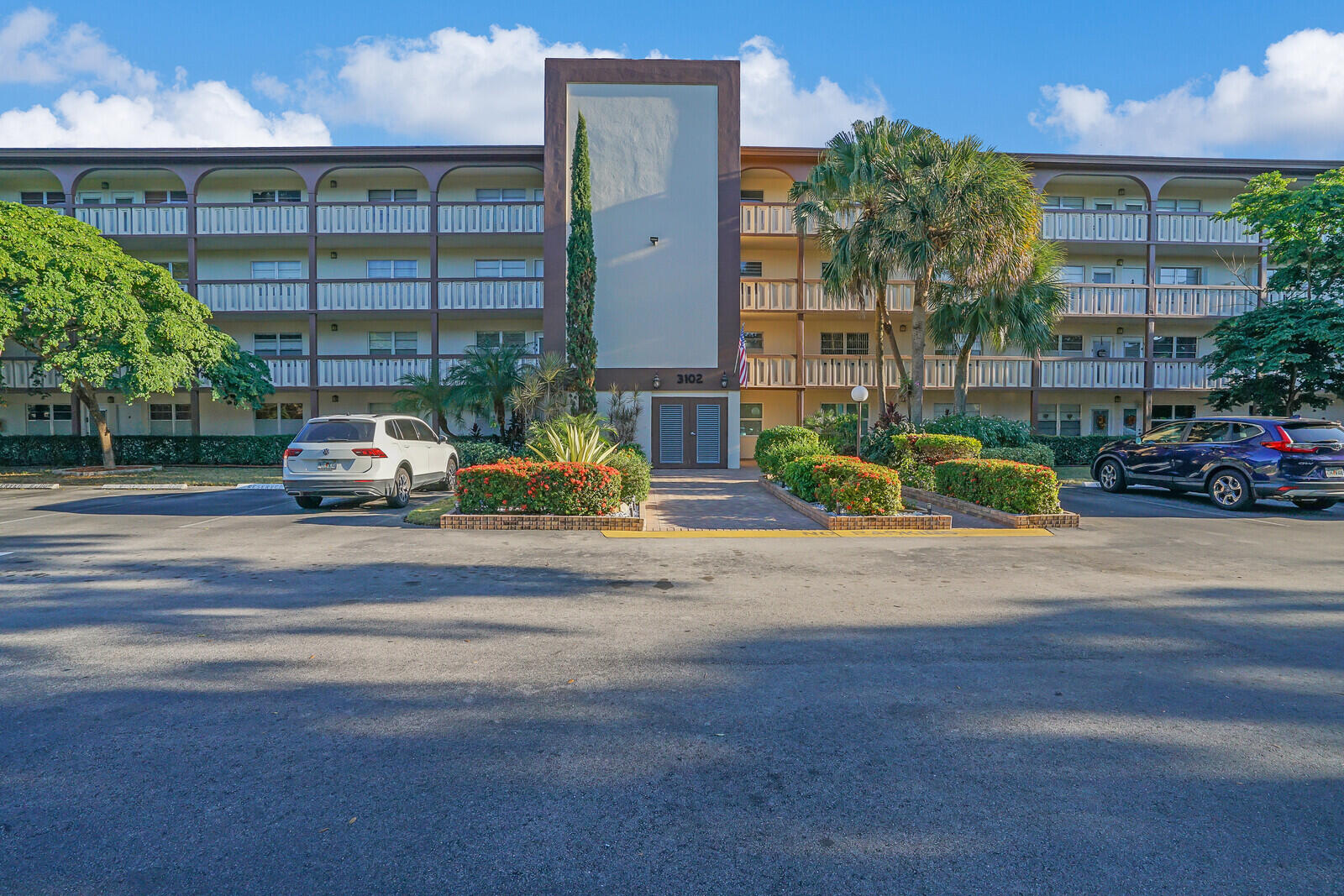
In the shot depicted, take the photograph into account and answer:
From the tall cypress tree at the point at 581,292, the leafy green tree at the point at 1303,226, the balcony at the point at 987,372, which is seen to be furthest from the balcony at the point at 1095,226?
the tall cypress tree at the point at 581,292

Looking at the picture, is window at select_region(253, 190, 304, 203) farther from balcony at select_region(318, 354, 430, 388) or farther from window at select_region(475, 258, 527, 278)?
window at select_region(475, 258, 527, 278)

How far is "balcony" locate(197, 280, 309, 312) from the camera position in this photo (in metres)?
25.1

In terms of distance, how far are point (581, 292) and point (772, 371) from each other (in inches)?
287

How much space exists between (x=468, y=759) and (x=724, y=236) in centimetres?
2149

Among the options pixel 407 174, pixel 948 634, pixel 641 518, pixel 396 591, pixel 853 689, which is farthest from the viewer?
pixel 407 174

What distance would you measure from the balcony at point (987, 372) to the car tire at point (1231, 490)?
39.4ft

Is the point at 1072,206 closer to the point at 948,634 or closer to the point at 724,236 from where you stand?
the point at 724,236

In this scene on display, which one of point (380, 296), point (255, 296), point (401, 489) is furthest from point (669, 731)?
point (255, 296)

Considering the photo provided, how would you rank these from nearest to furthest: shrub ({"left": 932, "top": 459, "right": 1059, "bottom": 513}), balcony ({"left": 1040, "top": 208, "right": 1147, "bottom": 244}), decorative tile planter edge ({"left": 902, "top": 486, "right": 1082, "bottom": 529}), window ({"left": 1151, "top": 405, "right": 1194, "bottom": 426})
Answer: decorative tile planter edge ({"left": 902, "top": 486, "right": 1082, "bottom": 529}) < shrub ({"left": 932, "top": 459, "right": 1059, "bottom": 513}) < balcony ({"left": 1040, "top": 208, "right": 1147, "bottom": 244}) < window ({"left": 1151, "top": 405, "right": 1194, "bottom": 426})

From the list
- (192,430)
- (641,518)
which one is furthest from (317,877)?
(192,430)

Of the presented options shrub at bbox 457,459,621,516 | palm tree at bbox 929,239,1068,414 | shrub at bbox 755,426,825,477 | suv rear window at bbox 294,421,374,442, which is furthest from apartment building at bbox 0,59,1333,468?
shrub at bbox 457,459,621,516

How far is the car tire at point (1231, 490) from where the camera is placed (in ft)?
43.1

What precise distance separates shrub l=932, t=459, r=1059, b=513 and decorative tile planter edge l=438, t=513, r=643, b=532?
5713 mm

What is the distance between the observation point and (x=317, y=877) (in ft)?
8.48
